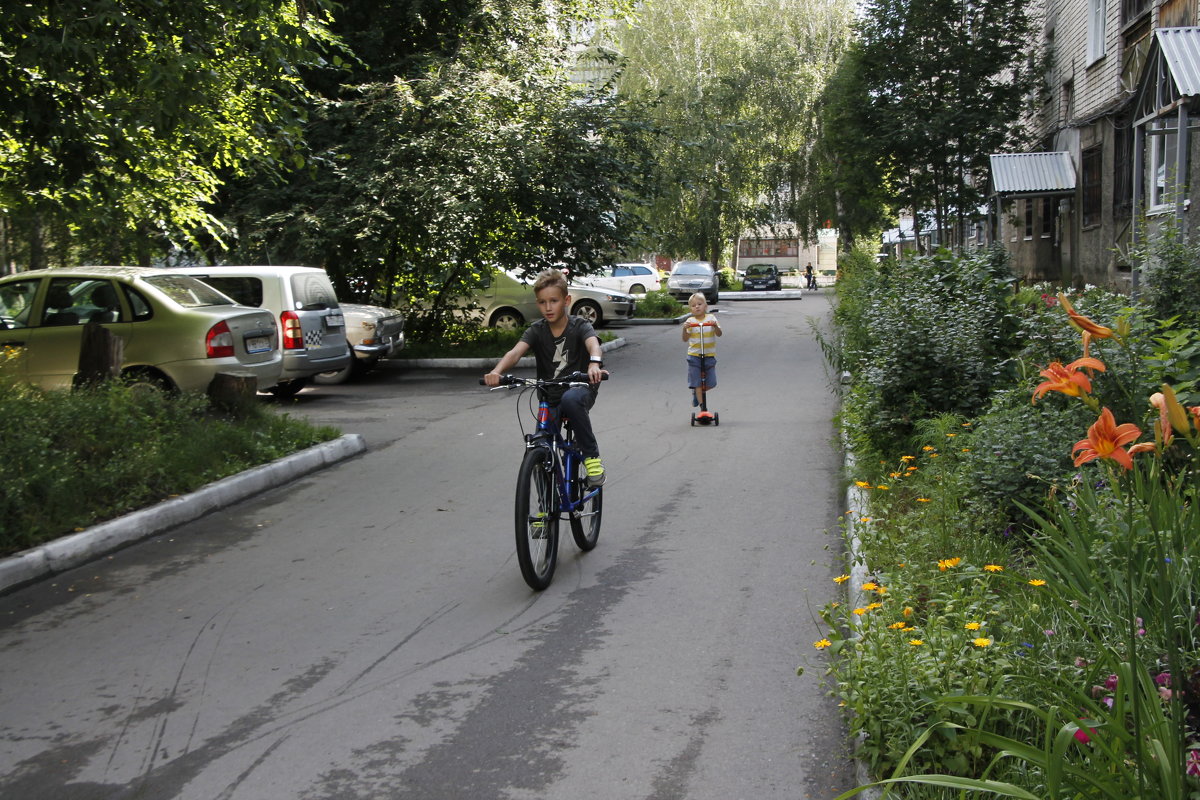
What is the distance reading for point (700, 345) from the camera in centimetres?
1224

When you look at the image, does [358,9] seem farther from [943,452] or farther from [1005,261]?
[943,452]

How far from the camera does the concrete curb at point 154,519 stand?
21.9 ft

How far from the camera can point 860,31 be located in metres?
29.8

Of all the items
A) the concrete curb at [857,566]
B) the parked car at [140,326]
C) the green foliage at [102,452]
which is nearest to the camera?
the concrete curb at [857,566]

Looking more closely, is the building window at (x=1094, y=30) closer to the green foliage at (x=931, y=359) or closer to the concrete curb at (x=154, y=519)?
the green foliage at (x=931, y=359)

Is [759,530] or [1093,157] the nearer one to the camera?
[759,530]

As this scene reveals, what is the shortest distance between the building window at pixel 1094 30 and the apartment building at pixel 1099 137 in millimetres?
21

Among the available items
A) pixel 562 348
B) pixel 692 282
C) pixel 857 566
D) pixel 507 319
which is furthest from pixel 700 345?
pixel 692 282

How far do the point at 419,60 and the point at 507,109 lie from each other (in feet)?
6.21

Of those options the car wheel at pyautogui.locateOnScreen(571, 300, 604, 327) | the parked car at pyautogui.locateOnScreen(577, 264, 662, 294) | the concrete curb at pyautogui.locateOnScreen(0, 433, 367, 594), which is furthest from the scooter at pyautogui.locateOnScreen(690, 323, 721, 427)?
the parked car at pyautogui.locateOnScreen(577, 264, 662, 294)

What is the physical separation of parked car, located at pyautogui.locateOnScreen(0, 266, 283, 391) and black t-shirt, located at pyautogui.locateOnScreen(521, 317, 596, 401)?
22.3 ft

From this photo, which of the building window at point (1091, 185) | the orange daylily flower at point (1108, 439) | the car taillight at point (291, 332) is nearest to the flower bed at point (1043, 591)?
the orange daylily flower at point (1108, 439)

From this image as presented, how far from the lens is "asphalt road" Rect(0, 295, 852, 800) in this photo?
4.01m

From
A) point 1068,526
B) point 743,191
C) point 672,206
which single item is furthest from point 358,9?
point 743,191
